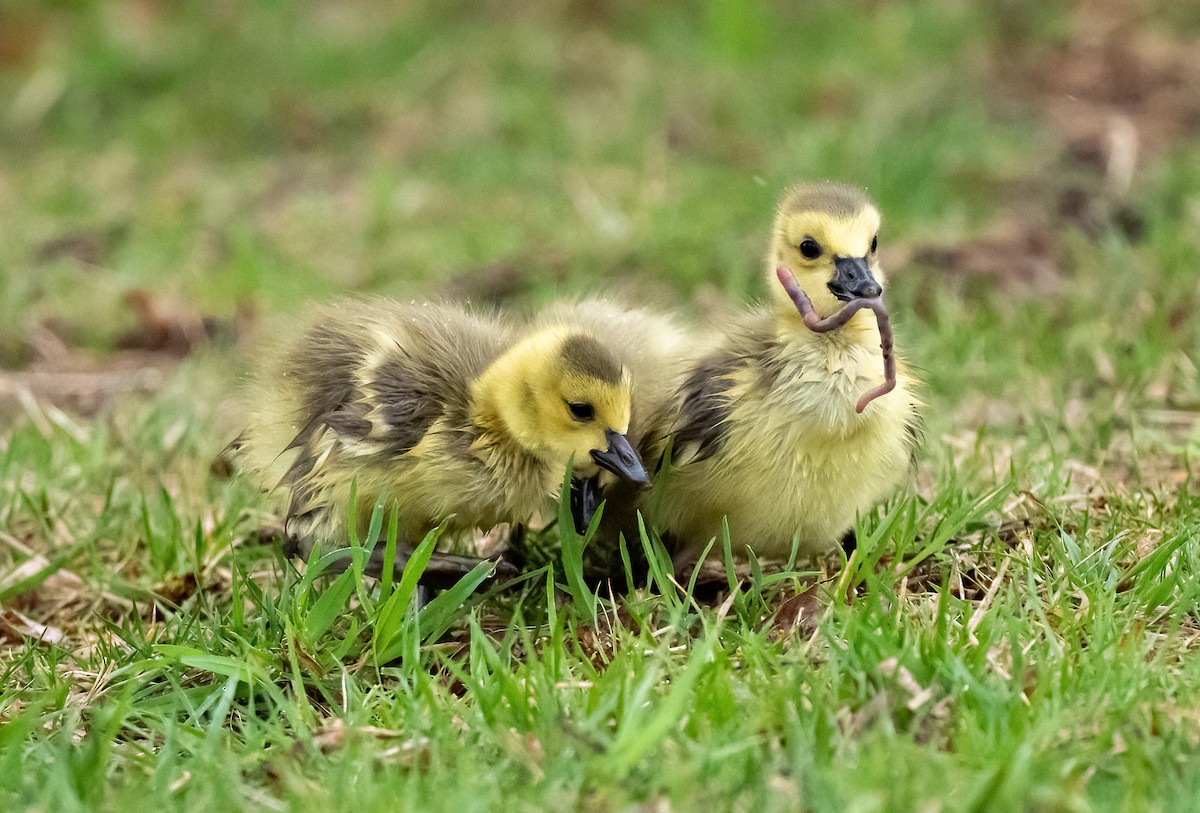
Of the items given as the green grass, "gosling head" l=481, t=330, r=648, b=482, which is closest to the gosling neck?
"gosling head" l=481, t=330, r=648, b=482

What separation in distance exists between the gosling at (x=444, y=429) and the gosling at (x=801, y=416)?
21 cm

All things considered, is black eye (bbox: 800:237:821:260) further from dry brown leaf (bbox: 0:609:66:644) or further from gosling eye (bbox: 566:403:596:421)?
dry brown leaf (bbox: 0:609:66:644)

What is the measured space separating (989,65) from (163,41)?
18.5 feet

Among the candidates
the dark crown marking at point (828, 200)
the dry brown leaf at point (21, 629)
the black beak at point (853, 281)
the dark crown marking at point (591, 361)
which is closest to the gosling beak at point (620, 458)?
the dark crown marking at point (591, 361)

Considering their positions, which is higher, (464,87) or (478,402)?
(464,87)

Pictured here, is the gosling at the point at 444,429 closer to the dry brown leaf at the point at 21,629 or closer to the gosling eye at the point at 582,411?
the gosling eye at the point at 582,411

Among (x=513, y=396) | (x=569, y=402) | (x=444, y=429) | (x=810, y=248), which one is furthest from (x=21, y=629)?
(x=810, y=248)

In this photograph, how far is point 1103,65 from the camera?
9258mm

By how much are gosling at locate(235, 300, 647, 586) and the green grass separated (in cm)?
20

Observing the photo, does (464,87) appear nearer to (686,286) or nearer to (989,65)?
(989,65)

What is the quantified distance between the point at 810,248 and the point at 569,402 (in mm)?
683

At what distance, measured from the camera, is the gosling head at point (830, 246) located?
3.59 metres

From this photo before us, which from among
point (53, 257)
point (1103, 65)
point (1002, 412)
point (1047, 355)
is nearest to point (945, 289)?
point (1047, 355)

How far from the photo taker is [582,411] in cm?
355
